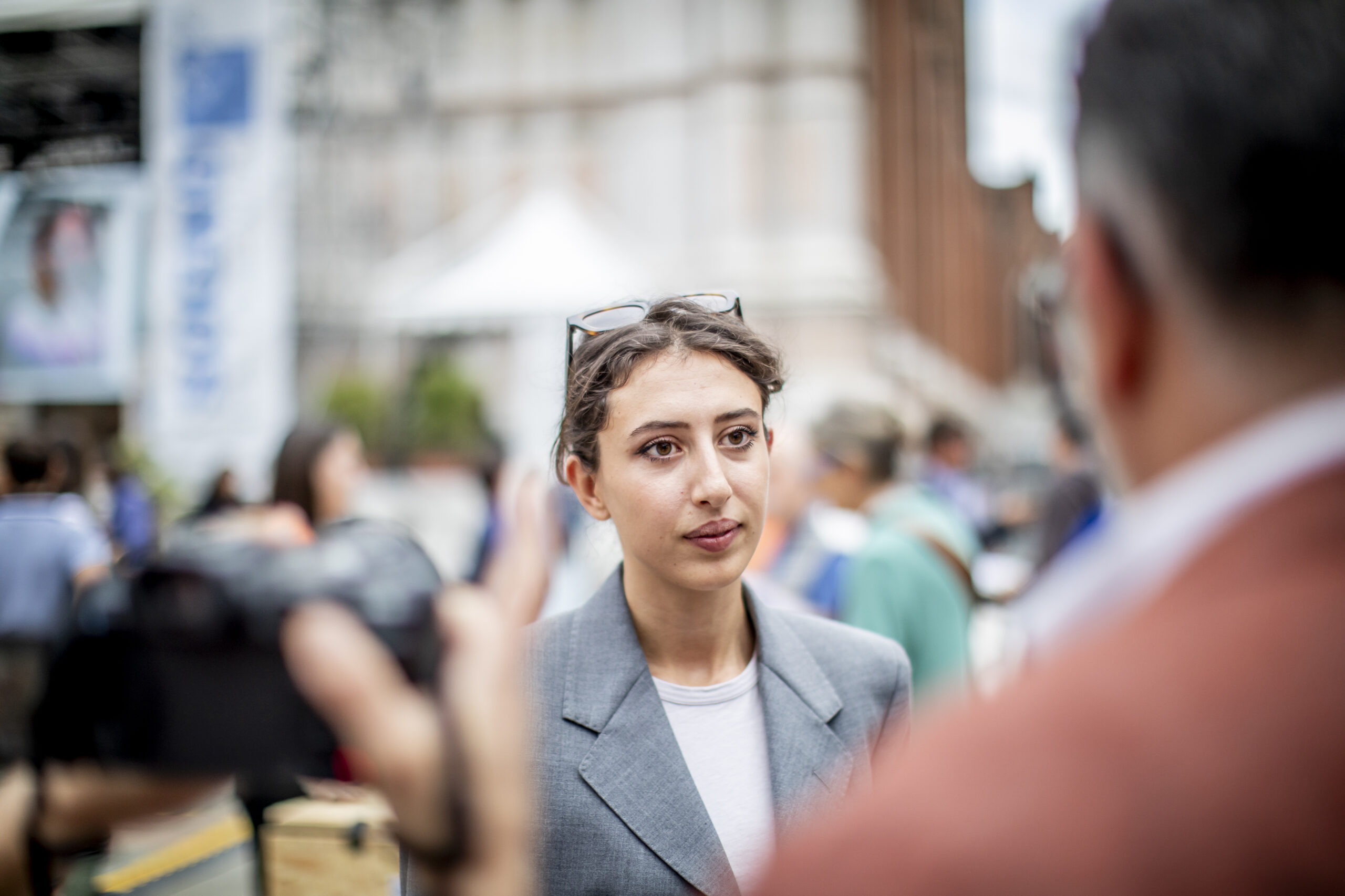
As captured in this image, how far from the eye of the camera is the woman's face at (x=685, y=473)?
5.63ft

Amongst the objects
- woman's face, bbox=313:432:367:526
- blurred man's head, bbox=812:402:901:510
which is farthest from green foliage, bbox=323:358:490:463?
blurred man's head, bbox=812:402:901:510

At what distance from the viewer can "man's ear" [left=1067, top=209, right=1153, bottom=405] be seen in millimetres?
723

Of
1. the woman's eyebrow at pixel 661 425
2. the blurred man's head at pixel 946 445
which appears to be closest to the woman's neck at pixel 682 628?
the woman's eyebrow at pixel 661 425

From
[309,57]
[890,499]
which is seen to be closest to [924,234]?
[309,57]

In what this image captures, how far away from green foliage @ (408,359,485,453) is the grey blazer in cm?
1834

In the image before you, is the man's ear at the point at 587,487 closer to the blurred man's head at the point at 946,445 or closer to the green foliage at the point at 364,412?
the blurred man's head at the point at 946,445

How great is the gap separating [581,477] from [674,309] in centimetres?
37

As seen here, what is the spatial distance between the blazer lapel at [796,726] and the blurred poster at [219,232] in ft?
27.1

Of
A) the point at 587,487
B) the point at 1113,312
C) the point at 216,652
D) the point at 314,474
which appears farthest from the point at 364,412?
the point at 1113,312

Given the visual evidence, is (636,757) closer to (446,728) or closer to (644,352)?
(644,352)

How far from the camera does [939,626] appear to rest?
10.7 feet

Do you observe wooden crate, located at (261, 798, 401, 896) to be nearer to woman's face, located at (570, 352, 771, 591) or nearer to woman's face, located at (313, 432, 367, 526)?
woman's face, located at (570, 352, 771, 591)

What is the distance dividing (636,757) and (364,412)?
1985cm

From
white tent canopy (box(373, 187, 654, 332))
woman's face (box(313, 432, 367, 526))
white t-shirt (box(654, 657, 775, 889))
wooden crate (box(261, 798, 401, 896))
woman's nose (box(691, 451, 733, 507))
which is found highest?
white tent canopy (box(373, 187, 654, 332))
